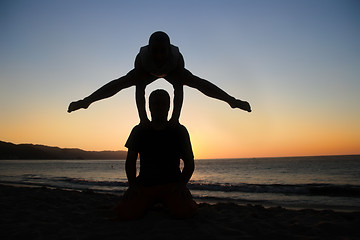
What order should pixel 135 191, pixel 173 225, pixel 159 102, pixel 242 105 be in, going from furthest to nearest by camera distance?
pixel 242 105
pixel 135 191
pixel 159 102
pixel 173 225

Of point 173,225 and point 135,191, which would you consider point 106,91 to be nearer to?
point 135,191

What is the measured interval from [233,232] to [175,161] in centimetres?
122

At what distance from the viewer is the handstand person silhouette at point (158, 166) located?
143 inches

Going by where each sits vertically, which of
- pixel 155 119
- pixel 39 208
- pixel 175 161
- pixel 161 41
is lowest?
pixel 39 208

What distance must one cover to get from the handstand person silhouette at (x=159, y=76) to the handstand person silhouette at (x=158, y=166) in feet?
0.62

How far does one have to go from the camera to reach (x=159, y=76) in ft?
13.3

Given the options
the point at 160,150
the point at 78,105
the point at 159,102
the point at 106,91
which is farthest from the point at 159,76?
the point at 78,105

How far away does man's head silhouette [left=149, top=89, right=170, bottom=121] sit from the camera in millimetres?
3527

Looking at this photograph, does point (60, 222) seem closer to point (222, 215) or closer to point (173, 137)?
point (173, 137)

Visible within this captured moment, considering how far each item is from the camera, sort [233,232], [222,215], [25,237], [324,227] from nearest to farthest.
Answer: [25,237], [233,232], [324,227], [222,215]

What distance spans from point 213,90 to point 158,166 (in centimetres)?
144

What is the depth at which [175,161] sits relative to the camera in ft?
12.6

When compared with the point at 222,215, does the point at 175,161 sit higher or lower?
higher

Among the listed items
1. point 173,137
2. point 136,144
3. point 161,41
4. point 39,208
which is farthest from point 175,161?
point 39,208
